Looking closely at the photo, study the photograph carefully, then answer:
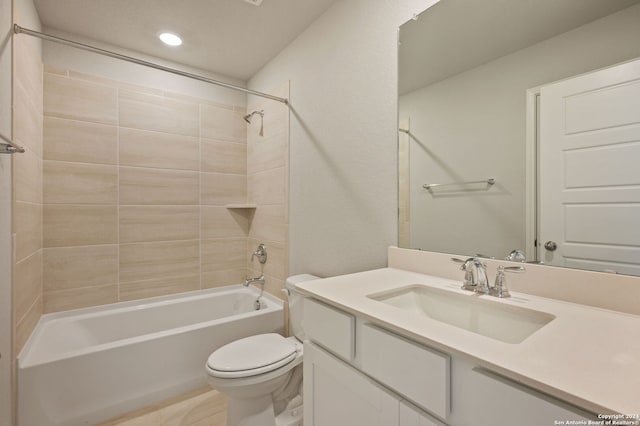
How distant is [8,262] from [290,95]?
73.0 inches

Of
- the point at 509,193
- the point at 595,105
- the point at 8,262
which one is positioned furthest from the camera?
the point at 8,262

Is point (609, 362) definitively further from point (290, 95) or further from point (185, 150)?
point (185, 150)

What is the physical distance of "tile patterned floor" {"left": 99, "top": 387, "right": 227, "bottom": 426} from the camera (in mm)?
1643

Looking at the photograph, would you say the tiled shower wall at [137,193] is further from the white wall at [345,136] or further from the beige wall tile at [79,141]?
the white wall at [345,136]

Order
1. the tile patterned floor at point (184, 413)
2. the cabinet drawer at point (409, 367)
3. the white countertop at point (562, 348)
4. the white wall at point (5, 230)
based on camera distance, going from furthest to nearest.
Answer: the tile patterned floor at point (184, 413) → the white wall at point (5, 230) → the cabinet drawer at point (409, 367) → the white countertop at point (562, 348)

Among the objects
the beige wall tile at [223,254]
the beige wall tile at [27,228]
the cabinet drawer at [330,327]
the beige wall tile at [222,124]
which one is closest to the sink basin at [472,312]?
the cabinet drawer at [330,327]

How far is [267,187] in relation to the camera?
251 cm

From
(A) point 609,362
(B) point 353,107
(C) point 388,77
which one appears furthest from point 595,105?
(B) point 353,107

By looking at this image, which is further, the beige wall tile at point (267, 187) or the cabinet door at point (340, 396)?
the beige wall tile at point (267, 187)

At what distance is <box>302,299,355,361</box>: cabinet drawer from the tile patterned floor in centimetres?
117

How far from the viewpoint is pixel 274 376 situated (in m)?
1.44

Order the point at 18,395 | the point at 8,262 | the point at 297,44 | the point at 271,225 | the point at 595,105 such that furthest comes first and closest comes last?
the point at 271,225 < the point at 297,44 < the point at 18,395 < the point at 8,262 < the point at 595,105

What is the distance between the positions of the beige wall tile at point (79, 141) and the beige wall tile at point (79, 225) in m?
0.35

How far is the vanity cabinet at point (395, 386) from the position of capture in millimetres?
510
